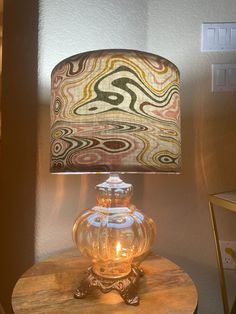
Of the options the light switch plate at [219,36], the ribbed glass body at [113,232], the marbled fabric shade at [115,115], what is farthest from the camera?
the light switch plate at [219,36]

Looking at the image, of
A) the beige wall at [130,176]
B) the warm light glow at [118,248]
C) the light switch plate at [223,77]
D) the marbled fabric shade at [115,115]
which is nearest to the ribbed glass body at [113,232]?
the warm light glow at [118,248]

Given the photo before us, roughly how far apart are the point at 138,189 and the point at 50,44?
67 centimetres

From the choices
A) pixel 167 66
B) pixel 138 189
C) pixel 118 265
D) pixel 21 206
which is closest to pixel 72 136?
pixel 167 66

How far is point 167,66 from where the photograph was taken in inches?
27.2

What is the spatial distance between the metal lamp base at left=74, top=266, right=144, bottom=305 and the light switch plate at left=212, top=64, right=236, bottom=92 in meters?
0.75

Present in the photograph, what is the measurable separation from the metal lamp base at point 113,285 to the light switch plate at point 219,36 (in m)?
0.87

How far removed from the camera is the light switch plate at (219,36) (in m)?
1.07

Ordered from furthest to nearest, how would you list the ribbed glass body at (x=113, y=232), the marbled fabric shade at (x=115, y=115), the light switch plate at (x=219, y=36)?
the light switch plate at (x=219, y=36), the ribbed glass body at (x=113, y=232), the marbled fabric shade at (x=115, y=115)

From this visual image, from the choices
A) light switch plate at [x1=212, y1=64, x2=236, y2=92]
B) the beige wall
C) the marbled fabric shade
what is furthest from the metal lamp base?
light switch plate at [x1=212, y1=64, x2=236, y2=92]

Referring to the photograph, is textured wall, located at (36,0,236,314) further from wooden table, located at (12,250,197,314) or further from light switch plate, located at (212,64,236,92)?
wooden table, located at (12,250,197,314)

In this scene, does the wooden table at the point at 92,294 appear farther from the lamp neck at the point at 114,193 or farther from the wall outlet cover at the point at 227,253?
the wall outlet cover at the point at 227,253

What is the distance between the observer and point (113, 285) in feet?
2.35

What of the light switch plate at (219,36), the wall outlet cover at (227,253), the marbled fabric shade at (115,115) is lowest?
the wall outlet cover at (227,253)

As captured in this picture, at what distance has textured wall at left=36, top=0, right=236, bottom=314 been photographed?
3.58 feet
